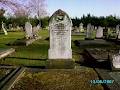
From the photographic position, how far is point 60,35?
41.0ft

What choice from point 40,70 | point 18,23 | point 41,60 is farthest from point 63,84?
point 18,23

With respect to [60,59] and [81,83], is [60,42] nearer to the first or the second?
[60,59]

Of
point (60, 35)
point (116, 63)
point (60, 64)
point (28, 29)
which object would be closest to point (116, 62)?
point (116, 63)

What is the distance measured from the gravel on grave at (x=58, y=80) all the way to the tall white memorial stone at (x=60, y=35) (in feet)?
3.74

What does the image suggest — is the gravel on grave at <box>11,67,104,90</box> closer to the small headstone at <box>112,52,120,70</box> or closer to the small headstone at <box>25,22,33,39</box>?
the small headstone at <box>112,52,120,70</box>

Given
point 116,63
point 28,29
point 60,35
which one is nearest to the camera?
point 116,63

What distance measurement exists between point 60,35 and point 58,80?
3307 mm

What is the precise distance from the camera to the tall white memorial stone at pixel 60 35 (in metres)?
12.4

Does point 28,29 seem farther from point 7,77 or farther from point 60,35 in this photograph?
point 7,77

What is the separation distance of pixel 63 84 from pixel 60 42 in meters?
3.78

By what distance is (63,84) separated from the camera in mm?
9023

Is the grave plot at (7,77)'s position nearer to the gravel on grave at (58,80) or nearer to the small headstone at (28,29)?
the gravel on grave at (58,80)

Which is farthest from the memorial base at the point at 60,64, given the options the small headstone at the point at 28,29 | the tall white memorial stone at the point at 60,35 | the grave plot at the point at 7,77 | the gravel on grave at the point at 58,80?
the small headstone at the point at 28,29

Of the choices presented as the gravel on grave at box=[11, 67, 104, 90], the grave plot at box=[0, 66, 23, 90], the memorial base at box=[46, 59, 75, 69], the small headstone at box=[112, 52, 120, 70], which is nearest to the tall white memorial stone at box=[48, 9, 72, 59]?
the memorial base at box=[46, 59, 75, 69]
